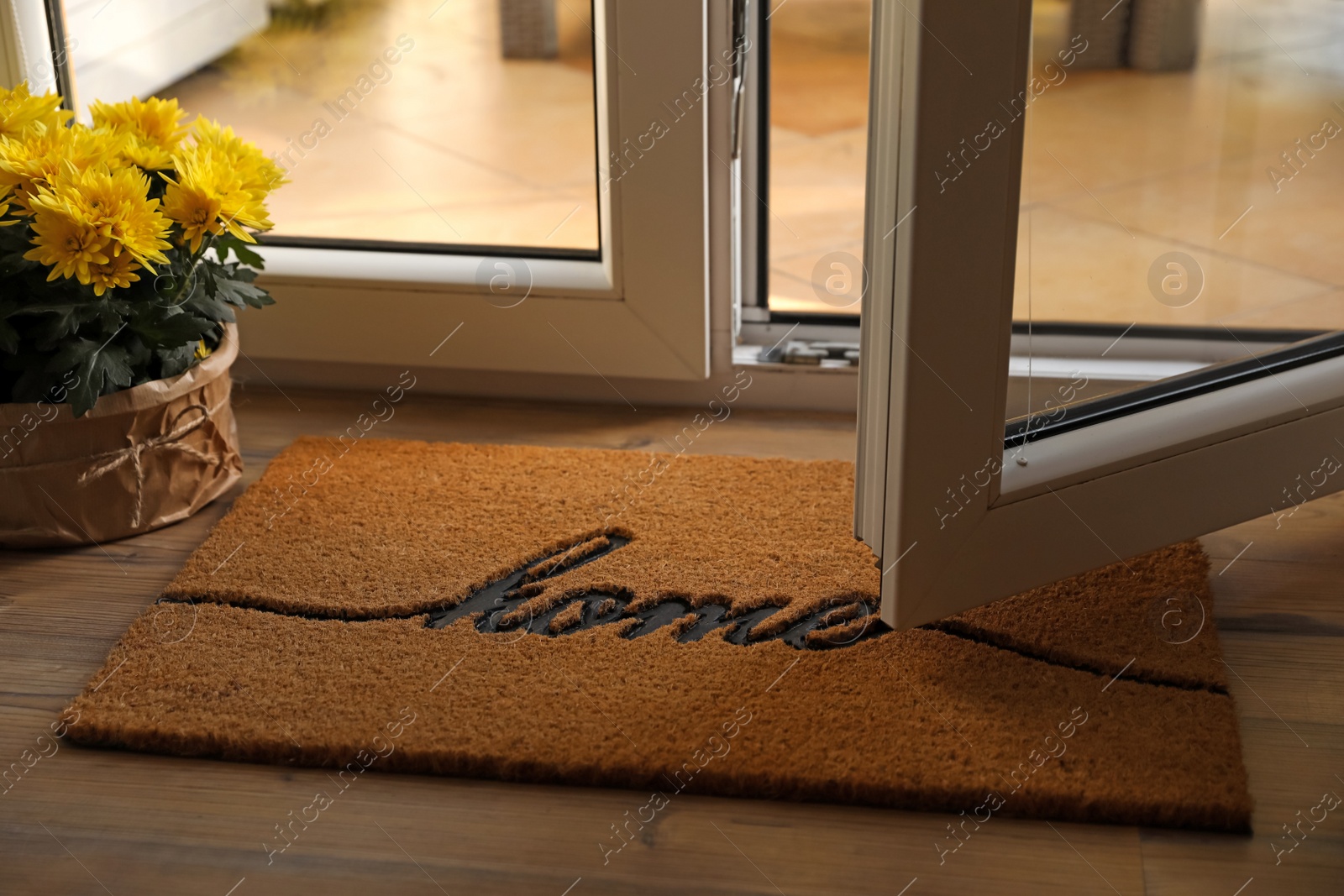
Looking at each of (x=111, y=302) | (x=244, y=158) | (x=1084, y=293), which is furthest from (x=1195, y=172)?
(x=111, y=302)

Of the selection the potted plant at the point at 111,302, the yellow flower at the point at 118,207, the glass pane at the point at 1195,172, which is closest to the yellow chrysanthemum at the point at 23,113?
the potted plant at the point at 111,302

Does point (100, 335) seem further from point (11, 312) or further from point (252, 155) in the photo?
point (252, 155)

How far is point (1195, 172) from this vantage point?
1.11 meters

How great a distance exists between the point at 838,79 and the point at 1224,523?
72 cm

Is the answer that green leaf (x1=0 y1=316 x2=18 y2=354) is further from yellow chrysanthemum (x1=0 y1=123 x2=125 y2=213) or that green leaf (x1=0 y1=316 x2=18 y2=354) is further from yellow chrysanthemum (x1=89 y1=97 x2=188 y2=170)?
yellow chrysanthemum (x1=89 y1=97 x2=188 y2=170)

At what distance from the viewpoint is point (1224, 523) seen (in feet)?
3.76

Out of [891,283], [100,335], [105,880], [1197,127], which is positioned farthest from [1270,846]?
[100,335]

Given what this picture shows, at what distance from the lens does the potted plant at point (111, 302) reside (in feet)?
3.78

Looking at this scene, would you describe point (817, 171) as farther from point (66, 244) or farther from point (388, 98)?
point (66, 244)

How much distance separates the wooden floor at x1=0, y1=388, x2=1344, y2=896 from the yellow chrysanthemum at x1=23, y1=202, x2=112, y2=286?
0.35 meters

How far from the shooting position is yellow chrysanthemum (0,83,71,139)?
1200 mm

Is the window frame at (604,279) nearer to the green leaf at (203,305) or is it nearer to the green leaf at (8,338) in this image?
the green leaf at (203,305)

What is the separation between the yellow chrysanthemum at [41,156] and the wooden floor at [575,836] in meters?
0.44

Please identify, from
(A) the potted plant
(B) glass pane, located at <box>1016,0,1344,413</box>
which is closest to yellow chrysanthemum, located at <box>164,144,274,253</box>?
(A) the potted plant
